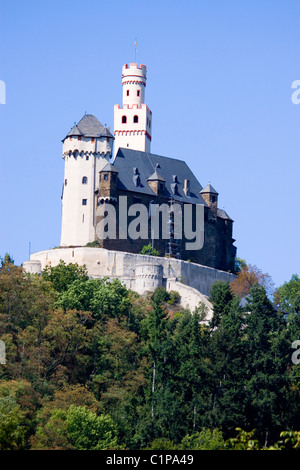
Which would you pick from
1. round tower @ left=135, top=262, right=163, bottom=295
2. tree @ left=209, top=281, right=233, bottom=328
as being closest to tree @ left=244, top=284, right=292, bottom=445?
tree @ left=209, top=281, right=233, bottom=328

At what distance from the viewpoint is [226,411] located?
194 feet

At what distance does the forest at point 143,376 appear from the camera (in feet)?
189

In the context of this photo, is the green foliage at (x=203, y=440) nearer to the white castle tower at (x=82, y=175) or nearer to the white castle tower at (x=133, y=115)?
the white castle tower at (x=82, y=175)

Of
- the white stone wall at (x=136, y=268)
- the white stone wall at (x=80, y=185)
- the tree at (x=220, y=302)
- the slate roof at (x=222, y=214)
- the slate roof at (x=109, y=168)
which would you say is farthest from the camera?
the slate roof at (x=222, y=214)

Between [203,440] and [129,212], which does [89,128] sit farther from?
[203,440]

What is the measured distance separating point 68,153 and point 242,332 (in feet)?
96.1

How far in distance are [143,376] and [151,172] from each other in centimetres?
3209

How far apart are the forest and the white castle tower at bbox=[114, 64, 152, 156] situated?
107 ft

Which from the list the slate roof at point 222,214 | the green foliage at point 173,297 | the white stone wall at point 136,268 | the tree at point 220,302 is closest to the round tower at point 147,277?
the white stone wall at point 136,268

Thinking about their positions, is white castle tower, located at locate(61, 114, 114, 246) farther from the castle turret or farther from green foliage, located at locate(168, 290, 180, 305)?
the castle turret

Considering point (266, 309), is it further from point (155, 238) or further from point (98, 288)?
point (155, 238)

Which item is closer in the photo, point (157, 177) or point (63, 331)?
point (63, 331)

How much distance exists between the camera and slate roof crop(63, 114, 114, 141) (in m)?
89.8
